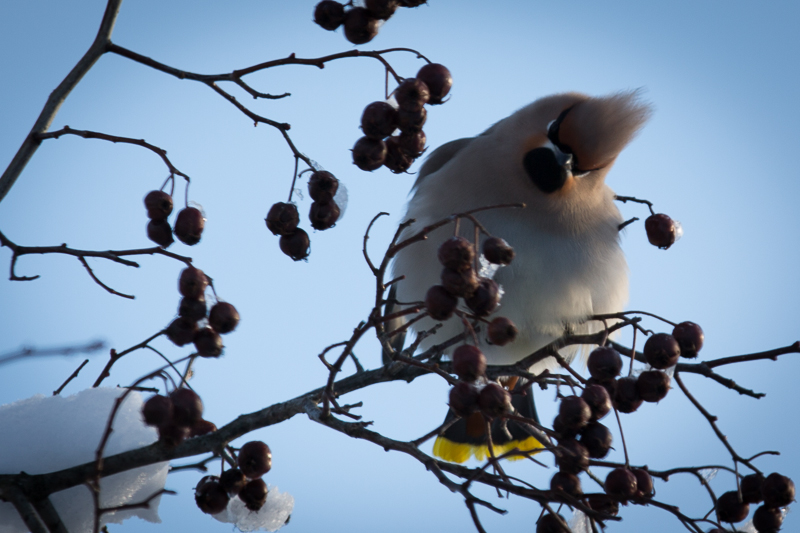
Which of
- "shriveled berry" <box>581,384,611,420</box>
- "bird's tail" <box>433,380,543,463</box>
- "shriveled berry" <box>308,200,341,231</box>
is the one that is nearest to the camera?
"shriveled berry" <box>581,384,611,420</box>

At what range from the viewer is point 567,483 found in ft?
4.72

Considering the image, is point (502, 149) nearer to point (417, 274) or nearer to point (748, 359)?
point (417, 274)

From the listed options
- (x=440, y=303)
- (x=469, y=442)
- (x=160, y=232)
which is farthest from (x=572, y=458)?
(x=469, y=442)

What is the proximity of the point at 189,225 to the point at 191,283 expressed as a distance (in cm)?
18

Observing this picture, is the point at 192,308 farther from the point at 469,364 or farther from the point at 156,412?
the point at 469,364

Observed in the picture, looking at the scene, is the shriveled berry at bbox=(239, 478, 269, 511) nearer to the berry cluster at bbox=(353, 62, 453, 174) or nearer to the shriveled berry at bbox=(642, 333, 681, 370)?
the berry cluster at bbox=(353, 62, 453, 174)

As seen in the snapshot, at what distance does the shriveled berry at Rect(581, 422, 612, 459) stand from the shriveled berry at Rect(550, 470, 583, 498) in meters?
0.15

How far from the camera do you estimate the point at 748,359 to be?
1.64m

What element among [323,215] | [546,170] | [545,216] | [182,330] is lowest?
[182,330]

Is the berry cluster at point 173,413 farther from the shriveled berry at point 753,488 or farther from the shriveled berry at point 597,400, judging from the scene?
the shriveled berry at point 753,488

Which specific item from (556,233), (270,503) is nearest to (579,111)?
(556,233)

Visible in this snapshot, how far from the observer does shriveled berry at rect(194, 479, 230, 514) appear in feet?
5.27

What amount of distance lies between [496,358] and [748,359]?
1.74m

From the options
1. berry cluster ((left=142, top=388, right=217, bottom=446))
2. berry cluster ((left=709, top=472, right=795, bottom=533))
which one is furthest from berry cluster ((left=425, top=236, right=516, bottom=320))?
berry cluster ((left=709, top=472, right=795, bottom=533))
